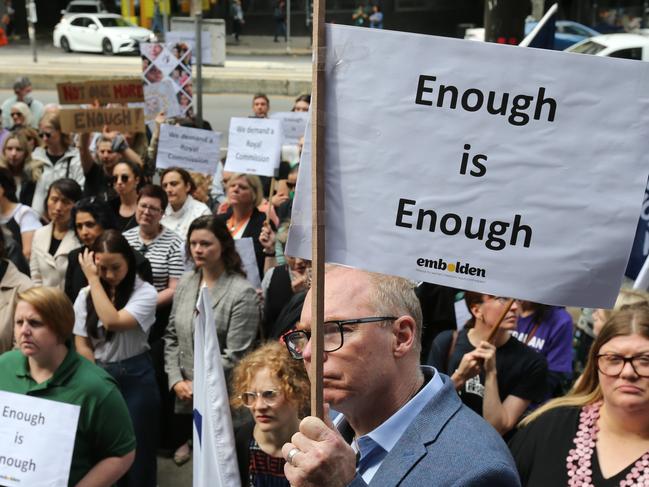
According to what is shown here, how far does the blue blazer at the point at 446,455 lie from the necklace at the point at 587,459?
0.71 metres

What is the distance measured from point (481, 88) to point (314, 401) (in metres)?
0.78

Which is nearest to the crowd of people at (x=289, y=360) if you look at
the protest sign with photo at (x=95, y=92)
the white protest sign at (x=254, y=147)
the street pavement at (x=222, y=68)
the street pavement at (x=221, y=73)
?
the white protest sign at (x=254, y=147)

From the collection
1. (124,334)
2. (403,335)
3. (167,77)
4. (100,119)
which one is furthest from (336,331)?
(167,77)

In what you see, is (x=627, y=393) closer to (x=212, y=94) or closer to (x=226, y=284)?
(x=226, y=284)

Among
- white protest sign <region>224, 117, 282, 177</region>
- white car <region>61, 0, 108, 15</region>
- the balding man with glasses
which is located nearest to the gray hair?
the balding man with glasses

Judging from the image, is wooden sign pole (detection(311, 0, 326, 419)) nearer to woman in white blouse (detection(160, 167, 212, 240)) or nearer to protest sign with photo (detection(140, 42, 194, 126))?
woman in white blouse (detection(160, 167, 212, 240))

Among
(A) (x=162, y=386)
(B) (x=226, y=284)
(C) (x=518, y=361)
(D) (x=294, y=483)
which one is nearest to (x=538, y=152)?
(D) (x=294, y=483)

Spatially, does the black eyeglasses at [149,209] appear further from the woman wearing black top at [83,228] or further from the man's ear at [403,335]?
the man's ear at [403,335]

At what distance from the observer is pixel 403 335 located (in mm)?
2312

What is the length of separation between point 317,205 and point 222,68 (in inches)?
977

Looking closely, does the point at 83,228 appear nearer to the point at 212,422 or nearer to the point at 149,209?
the point at 149,209

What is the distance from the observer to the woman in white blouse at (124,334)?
4.81m

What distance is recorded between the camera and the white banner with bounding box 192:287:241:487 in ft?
10.9

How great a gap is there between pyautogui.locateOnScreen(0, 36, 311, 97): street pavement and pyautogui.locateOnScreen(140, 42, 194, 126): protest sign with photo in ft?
41.1
